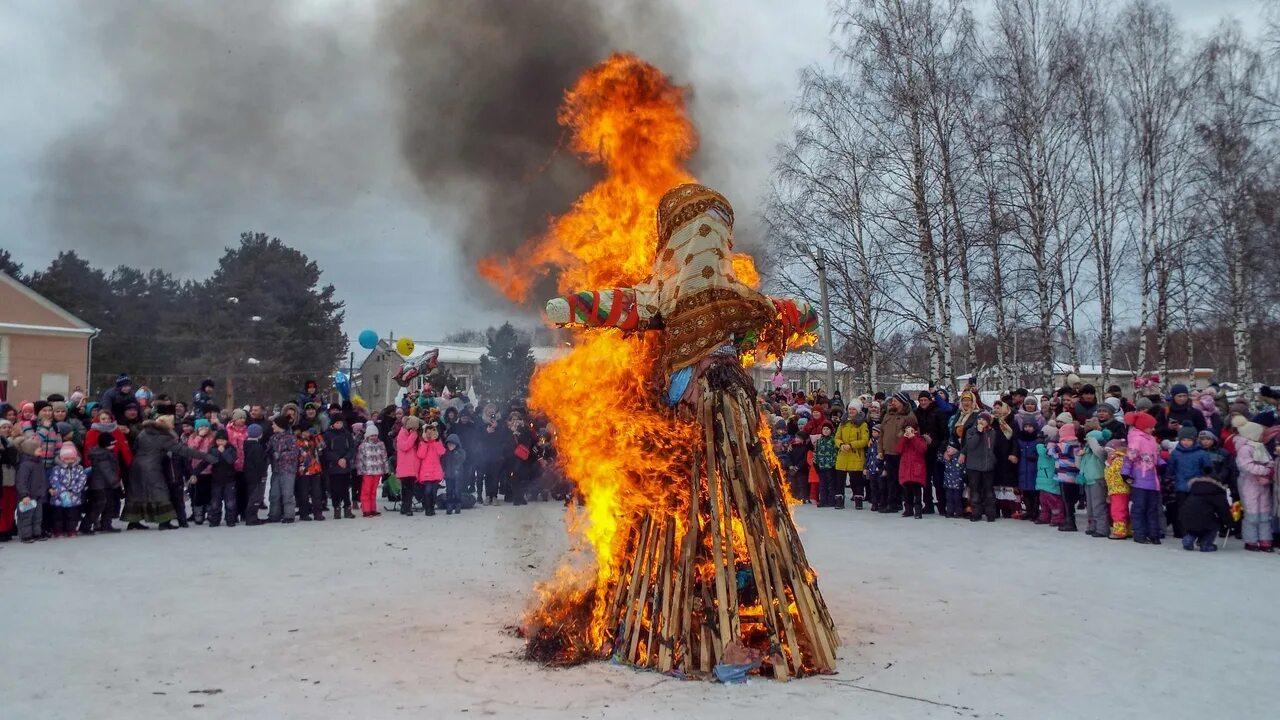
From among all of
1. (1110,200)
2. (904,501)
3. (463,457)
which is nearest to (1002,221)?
(1110,200)

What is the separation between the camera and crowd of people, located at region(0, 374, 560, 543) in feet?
33.9

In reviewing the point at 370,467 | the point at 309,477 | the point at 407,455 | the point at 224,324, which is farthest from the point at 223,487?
the point at 224,324

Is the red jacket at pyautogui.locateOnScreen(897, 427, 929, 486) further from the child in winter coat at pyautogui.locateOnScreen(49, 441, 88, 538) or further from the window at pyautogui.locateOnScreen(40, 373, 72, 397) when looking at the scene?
the window at pyautogui.locateOnScreen(40, 373, 72, 397)

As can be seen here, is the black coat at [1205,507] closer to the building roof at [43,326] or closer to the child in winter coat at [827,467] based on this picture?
the child in winter coat at [827,467]

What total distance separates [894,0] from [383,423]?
14.5m

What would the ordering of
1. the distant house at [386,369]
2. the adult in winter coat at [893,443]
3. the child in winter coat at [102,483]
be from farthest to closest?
1. the distant house at [386,369]
2. the adult in winter coat at [893,443]
3. the child in winter coat at [102,483]

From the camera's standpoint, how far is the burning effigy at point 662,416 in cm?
470

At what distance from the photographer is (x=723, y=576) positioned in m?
4.64

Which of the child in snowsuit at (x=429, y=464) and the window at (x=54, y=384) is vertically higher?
the window at (x=54, y=384)

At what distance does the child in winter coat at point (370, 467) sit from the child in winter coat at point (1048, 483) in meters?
9.74

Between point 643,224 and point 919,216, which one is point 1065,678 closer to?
point 643,224

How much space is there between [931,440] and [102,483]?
11718 mm

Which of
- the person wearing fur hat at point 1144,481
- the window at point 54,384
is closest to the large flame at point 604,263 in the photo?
the person wearing fur hat at point 1144,481

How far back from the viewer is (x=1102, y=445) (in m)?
9.93
